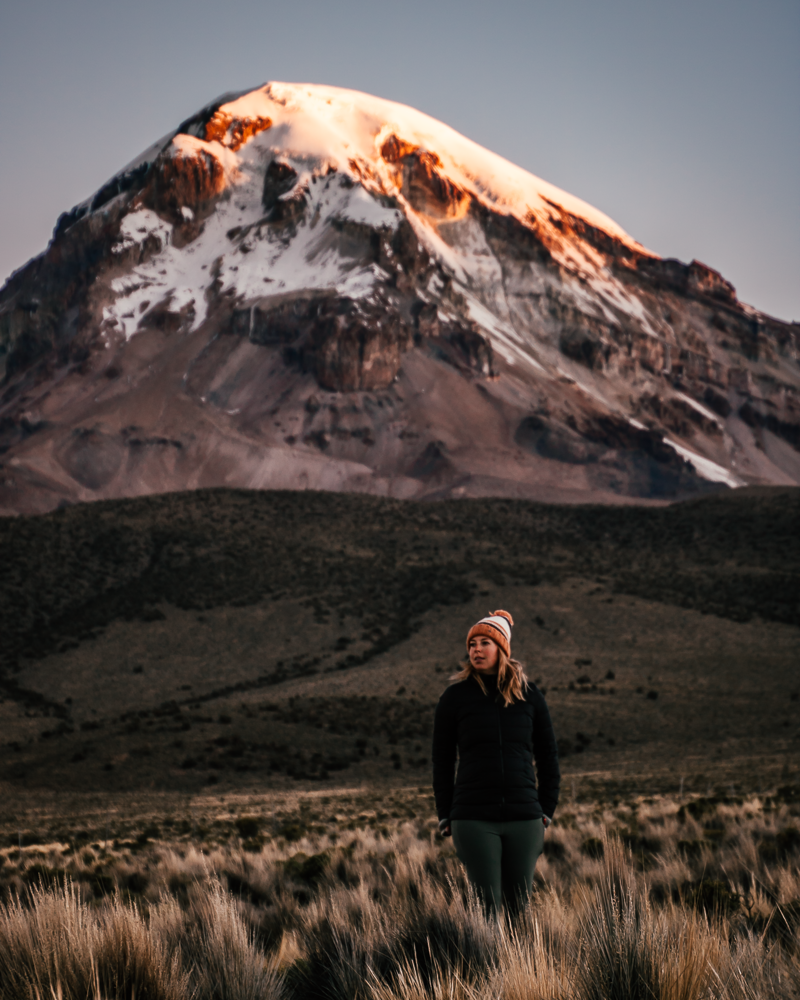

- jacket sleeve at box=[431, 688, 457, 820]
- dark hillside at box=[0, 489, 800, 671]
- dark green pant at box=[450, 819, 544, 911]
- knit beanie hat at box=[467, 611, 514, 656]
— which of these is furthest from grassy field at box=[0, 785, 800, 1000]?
dark hillside at box=[0, 489, 800, 671]

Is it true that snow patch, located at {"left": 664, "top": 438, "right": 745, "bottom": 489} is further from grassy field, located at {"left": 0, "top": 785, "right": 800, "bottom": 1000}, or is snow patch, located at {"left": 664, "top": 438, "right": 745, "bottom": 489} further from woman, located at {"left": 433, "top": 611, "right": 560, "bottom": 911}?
woman, located at {"left": 433, "top": 611, "right": 560, "bottom": 911}

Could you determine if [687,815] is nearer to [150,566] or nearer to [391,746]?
[391,746]

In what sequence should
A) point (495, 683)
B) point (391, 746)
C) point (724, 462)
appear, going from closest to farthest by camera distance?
point (495, 683) < point (391, 746) < point (724, 462)

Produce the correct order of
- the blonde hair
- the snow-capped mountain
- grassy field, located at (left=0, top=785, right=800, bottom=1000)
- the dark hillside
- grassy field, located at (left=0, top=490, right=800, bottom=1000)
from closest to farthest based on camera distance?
grassy field, located at (left=0, top=785, right=800, bottom=1000), grassy field, located at (left=0, top=490, right=800, bottom=1000), the blonde hair, the dark hillside, the snow-capped mountain

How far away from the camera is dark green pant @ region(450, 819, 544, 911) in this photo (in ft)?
15.3

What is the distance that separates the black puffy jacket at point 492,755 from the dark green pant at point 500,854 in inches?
2.0

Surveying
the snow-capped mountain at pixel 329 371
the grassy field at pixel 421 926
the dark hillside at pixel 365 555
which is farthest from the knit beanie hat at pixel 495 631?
the snow-capped mountain at pixel 329 371

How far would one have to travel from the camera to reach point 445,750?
4984 millimetres

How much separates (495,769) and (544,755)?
0.39 m

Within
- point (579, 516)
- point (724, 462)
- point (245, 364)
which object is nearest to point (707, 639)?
point (579, 516)

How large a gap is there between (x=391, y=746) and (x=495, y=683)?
91.9ft

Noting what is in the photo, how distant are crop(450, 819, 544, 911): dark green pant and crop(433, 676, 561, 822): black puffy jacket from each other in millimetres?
52

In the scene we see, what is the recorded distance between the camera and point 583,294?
197250 millimetres

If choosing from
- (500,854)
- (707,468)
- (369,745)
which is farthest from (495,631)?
(707,468)
